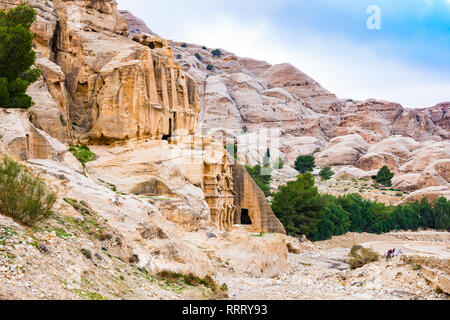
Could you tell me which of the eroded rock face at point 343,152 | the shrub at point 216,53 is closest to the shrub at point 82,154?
the eroded rock face at point 343,152

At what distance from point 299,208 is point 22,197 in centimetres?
3449

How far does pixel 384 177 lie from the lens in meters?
70.3

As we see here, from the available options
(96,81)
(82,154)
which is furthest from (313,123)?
(82,154)

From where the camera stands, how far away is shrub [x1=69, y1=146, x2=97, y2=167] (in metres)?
23.8

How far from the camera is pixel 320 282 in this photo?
18.3m

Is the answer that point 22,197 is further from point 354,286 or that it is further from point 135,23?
point 135,23

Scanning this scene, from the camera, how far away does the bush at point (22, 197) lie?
9.45 meters

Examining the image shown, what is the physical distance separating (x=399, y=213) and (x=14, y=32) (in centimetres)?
4725

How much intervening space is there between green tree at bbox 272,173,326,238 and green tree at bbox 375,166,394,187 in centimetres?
3060
